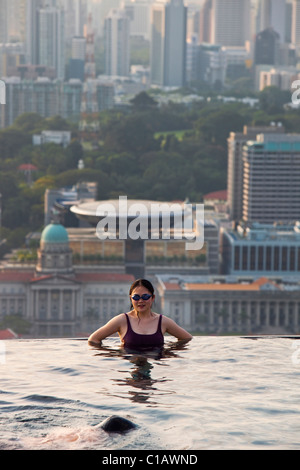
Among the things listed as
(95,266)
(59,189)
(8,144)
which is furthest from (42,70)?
(95,266)

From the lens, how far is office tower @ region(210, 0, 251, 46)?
15112cm

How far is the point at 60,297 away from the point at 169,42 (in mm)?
93354

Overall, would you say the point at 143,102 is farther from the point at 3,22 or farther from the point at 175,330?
the point at 175,330

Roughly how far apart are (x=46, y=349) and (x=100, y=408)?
1.54 meters

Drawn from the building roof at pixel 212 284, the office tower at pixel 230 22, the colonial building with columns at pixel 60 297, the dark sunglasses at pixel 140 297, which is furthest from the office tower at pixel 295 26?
the dark sunglasses at pixel 140 297

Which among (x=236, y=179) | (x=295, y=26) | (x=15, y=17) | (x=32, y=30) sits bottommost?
(x=236, y=179)

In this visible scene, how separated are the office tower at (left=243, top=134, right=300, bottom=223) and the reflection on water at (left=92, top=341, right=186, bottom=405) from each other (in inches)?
1865

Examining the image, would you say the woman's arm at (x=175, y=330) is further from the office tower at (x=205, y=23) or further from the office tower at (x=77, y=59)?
the office tower at (x=205, y=23)

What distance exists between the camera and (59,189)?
57.2 metres

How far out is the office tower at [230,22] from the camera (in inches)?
5950

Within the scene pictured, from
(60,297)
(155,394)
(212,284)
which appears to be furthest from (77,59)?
(155,394)

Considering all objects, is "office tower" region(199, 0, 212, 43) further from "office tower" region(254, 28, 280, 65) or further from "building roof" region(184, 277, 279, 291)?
"building roof" region(184, 277, 279, 291)

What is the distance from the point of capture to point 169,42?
13088cm

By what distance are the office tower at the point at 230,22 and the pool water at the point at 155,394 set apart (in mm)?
145426
